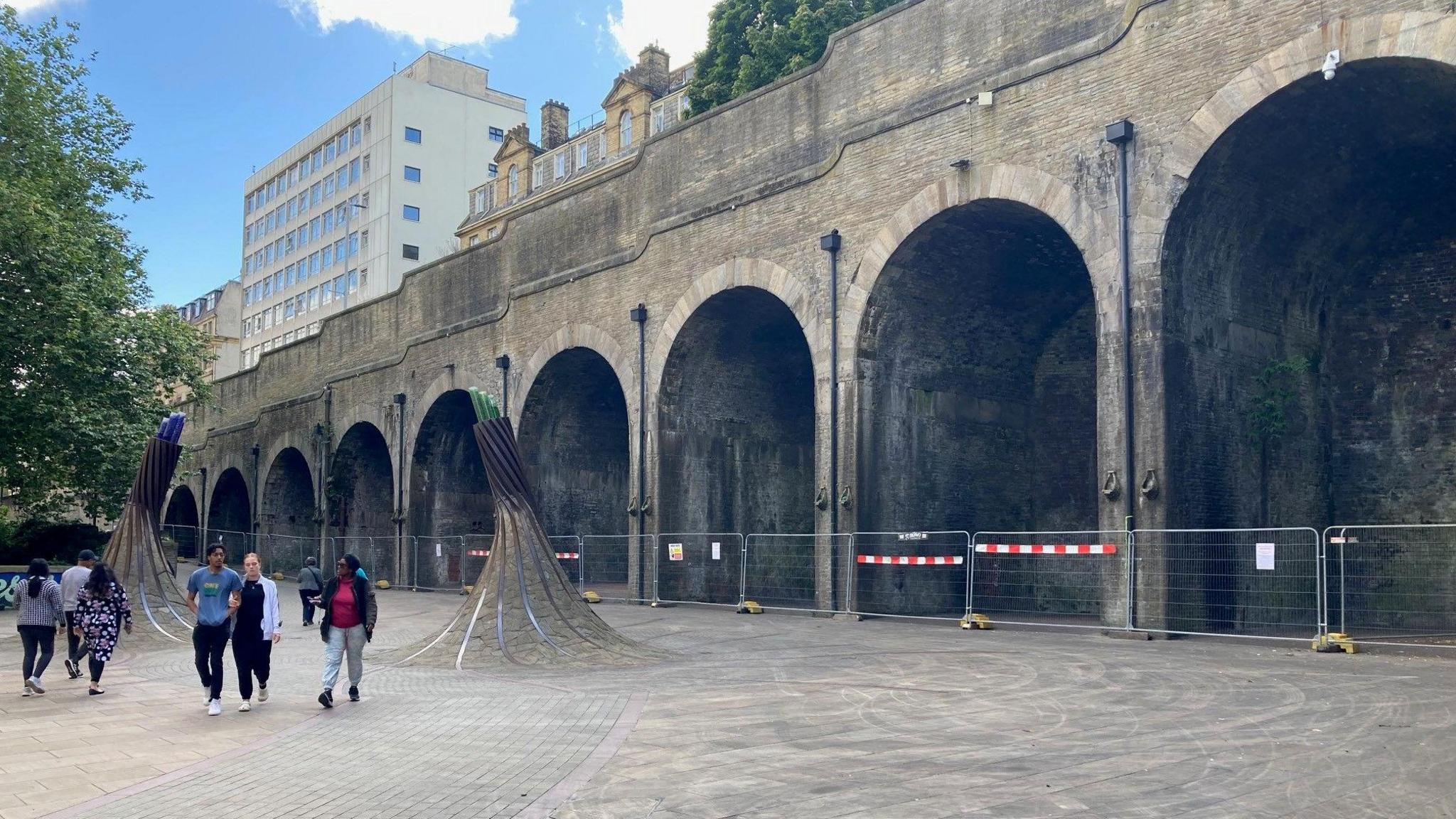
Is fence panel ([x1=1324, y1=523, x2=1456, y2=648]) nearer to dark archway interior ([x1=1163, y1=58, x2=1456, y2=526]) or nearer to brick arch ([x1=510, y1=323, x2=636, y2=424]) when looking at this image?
dark archway interior ([x1=1163, y1=58, x2=1456, y2=526])

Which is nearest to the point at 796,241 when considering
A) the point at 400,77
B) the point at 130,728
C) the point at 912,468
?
the point at 912,468

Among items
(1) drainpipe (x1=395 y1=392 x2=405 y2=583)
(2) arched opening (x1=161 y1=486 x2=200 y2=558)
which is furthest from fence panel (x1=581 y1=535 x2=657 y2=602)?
(2) arched opening (x1=161 y1=486 x2=200 y2=558)

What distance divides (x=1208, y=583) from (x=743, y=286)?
1000 cm

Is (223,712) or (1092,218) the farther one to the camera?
(1092,218)

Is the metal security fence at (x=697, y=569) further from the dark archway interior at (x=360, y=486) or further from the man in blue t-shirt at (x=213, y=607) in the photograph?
the dark archway interior at (x=360, y=486)

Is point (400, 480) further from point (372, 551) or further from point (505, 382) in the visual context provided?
point (505, 382)

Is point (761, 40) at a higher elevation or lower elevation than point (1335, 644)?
higher

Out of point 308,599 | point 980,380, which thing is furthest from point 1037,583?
point 308,599

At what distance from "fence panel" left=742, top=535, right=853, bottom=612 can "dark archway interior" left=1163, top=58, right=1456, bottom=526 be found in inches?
231

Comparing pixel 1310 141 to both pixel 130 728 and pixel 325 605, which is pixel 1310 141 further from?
pixel 130 728

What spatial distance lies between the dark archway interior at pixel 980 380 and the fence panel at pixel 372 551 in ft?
61.5

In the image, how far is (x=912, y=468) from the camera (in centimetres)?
1964

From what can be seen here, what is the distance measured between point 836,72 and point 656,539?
9.12 metres

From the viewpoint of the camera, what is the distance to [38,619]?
39.6 feet
